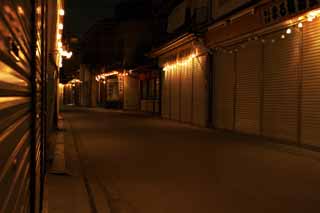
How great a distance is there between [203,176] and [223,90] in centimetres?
1054

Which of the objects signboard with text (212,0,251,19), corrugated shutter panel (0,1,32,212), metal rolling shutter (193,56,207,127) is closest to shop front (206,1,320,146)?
signboard with text (212,0,251,19)

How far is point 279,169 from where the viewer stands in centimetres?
912

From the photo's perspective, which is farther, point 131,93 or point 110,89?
point 110,89

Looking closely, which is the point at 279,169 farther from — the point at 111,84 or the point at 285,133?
the point at 111,84

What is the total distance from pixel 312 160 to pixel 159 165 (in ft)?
12.6

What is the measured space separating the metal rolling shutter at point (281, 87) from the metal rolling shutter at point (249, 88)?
0.56 metres

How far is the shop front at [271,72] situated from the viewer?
12070 millimetres

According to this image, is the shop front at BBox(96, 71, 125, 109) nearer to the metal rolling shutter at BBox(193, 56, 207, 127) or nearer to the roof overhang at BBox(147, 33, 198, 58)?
A: the roof overhang at BBox(147, 33, 198, 58)

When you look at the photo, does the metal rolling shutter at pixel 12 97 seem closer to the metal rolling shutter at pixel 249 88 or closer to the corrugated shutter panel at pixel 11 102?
the corrugated shutter panel at pixel 11 102

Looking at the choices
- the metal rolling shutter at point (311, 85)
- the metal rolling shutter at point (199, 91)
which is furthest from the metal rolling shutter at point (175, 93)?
the metal rolling shutter at point (311, 85)

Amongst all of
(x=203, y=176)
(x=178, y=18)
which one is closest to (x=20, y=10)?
(x=203, y=176)

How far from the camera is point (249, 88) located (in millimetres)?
15898

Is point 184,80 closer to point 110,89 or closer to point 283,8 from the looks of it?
point 283,8

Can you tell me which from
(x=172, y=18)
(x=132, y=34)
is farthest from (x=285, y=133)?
(x=132, y=34)
